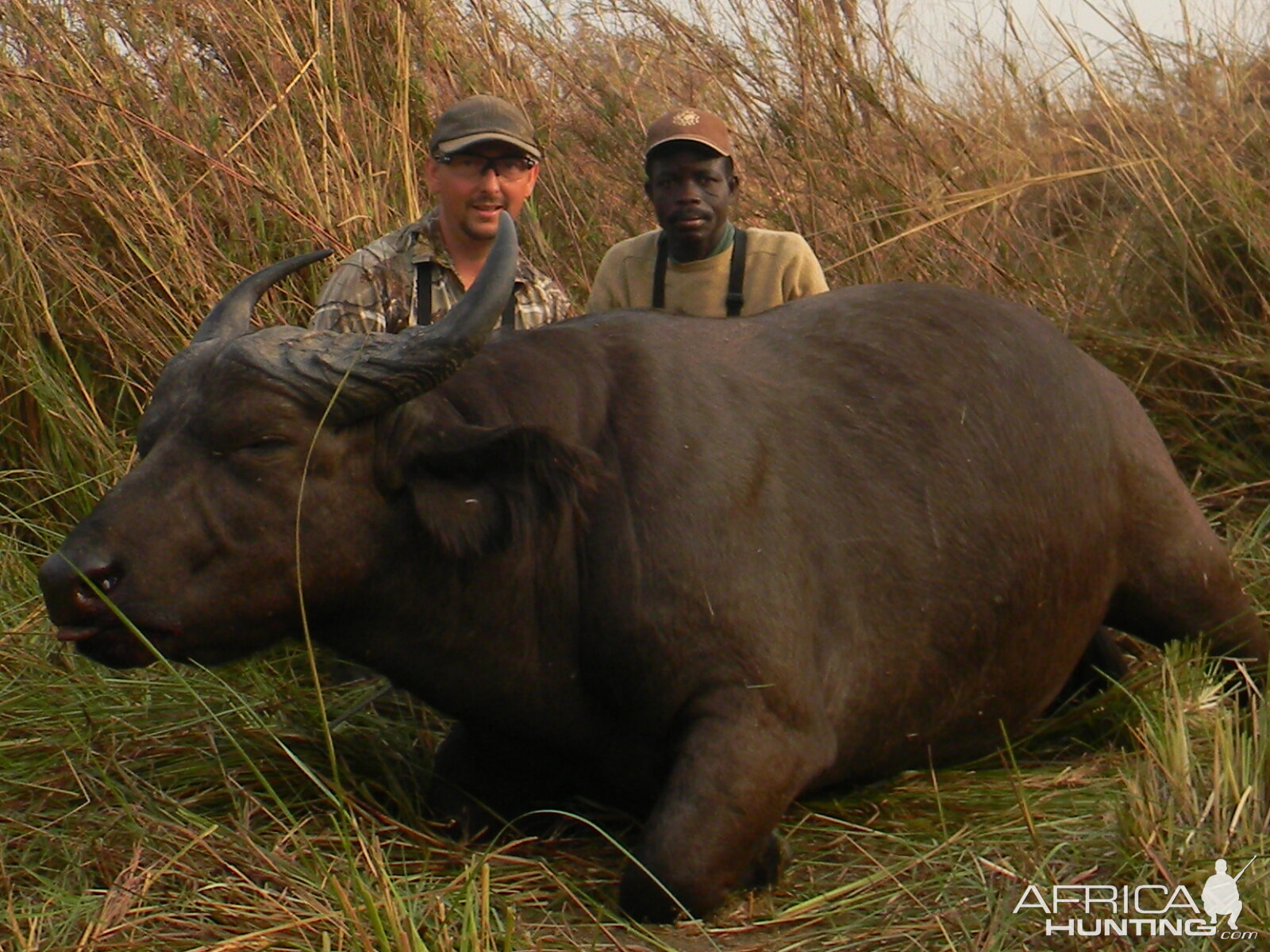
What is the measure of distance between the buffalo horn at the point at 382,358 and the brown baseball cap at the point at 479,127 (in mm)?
2052

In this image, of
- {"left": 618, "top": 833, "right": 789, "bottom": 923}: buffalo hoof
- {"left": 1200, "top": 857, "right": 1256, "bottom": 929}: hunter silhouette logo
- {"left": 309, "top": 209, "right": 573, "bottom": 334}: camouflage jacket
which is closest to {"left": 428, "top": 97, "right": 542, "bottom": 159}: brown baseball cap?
{"left": 309, "top": 209, "right": 573, "bottom": 334}: camouflage jacket

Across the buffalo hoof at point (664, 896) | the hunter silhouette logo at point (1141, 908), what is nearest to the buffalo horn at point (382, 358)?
the buffalo hoof at point (664, 896)

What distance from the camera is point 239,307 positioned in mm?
3320

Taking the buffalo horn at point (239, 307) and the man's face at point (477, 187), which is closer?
the buffalo horn at point (239, 307)

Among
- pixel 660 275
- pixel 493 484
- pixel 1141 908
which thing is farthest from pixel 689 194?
pixel 1141 908

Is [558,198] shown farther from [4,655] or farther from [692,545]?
[692,545]

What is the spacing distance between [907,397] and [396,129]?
117 inches

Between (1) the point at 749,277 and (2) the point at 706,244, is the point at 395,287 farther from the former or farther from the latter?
(1) the point at 749,277

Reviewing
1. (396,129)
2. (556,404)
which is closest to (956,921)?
(556,404)

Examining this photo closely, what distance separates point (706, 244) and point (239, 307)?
2.22m

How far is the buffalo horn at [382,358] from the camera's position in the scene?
119 inches

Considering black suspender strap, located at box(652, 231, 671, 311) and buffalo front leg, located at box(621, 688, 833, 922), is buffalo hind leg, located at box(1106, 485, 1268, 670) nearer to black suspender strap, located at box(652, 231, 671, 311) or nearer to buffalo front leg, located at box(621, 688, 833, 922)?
buffalo front leg, located at box(621, 688, 833, 922)

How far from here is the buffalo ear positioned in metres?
3.07

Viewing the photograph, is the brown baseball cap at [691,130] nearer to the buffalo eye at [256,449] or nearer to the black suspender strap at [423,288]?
the black suspender strap at [423,288]
